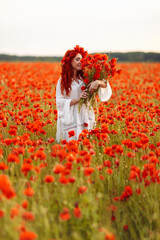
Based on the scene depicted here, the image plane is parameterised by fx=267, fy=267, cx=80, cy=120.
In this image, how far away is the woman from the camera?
3965 millimetres

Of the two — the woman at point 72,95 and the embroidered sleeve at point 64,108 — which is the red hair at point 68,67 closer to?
the woman at point 72,95

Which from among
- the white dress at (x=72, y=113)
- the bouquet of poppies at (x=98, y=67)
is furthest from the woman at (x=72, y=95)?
the bouquet of poppies at (x=98, y=67)

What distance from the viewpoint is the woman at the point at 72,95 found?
3965 millimetres

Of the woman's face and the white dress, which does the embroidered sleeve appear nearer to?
the white dress

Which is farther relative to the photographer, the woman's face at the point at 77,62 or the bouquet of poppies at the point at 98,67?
the woman's face at the point at 77,62

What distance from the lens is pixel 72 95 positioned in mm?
4102

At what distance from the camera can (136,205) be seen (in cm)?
235

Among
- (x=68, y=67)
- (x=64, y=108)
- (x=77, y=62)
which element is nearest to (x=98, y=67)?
(x=77, y=62)

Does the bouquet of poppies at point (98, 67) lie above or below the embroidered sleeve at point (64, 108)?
above

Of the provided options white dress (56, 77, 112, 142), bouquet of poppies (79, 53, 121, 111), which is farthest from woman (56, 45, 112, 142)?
bouquet of poppies (79, 53, 121, 111)

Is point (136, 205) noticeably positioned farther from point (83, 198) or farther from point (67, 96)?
point (67, 96)

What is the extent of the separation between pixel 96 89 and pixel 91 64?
0.38 meters

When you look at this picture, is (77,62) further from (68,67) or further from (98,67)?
(98,67)

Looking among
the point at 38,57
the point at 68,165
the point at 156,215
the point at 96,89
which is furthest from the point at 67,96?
the point at 38,57
